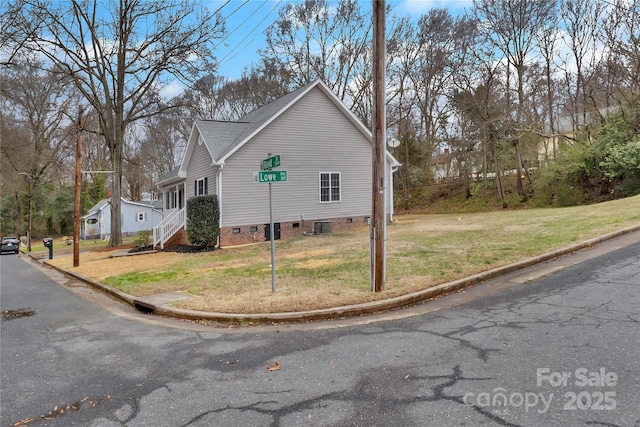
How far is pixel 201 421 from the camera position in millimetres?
3178

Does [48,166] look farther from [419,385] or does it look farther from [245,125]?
[419,385]

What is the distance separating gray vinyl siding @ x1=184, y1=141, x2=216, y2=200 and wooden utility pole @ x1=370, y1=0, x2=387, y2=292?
12555mm

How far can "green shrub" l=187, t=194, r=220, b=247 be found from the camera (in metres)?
16.7

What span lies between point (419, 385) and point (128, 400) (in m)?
2.67

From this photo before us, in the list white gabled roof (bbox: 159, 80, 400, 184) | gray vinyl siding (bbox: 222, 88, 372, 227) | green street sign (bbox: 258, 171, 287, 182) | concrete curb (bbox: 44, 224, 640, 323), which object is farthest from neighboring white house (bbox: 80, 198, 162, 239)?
green street sign (bbox: 258, 171, 287, 182)

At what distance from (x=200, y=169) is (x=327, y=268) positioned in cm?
1276

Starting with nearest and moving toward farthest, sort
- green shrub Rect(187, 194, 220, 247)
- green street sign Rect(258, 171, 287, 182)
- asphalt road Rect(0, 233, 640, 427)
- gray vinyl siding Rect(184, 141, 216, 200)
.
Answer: asphalt road Rect(0, 233, 640, 427) → green street sign Rect(258, 171, 287, 182) → green shrub Rect(187, 194, 220, 247) → gray vinyl siding Rect(184, 141, 216, 200)

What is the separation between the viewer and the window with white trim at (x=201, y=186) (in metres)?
19.4

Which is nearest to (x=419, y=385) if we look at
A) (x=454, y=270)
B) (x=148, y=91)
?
(x=454, y=270)

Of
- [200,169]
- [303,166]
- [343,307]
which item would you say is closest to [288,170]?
[303,166]

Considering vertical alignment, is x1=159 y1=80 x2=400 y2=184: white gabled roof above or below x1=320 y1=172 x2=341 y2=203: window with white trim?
above

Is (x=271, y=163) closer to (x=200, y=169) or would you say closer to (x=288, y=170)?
(x=288, y=170)

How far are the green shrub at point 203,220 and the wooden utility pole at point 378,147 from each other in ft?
37.0

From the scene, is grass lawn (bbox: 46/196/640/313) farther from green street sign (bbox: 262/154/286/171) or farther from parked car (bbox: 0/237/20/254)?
parked car (bbox: 0/237/20/254)
